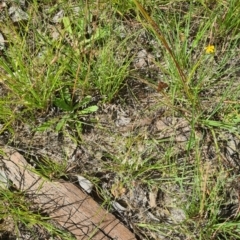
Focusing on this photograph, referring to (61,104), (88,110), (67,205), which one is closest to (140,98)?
(88,110)

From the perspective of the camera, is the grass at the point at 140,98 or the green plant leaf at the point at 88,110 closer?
the grass at the point at 140,98

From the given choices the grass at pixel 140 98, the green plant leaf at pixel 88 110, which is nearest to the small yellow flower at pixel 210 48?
the grass at pixel 140 98

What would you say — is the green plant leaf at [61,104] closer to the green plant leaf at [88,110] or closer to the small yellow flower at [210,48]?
the green plant leaf at [88,110]

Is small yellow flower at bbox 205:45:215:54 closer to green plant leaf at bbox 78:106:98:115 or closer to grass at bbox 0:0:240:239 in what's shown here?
grass at bbox 0:0:240:239

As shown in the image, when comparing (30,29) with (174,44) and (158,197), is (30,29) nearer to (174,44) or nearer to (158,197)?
(174,44)

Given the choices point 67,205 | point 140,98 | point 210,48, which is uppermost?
point 210,48

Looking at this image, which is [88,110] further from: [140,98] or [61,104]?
[140,98]
